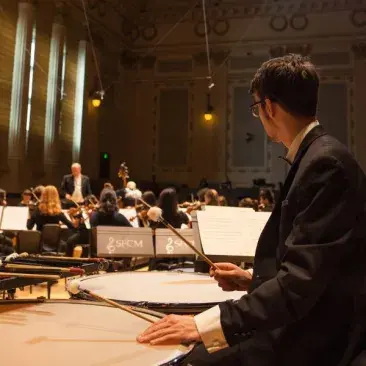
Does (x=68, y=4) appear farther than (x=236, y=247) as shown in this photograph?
Yes

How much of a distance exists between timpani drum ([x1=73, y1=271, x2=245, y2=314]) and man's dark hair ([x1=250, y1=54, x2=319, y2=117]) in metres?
0.87

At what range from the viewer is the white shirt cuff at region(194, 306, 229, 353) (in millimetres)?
1213

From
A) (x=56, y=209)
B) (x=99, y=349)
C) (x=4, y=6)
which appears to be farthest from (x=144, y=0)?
(x=99, y=349)

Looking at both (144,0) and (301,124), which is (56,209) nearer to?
(301,124)

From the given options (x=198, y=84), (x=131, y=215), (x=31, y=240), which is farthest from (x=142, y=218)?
(x=198, y=84)

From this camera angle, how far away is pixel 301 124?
4.48ft

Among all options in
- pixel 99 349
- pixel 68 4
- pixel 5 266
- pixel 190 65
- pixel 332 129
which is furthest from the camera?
pixel 190 65

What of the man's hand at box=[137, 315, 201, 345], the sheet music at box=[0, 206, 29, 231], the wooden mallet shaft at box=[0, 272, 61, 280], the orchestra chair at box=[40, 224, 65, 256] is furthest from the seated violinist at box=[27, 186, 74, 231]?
the man's hand at box=[137, 315, 201, 345]

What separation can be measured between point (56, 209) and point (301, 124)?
5786mm

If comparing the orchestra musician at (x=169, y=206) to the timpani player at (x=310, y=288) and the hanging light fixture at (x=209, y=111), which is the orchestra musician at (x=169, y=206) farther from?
the hanging light fixture at (x=209, y=111)

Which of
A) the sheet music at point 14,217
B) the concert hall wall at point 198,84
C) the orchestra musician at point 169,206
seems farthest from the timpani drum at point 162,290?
the concert hall wall at point 198,84

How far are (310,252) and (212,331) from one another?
12.8 inches

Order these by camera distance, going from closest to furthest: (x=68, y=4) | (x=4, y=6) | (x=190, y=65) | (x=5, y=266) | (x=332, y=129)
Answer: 1. (x=5, y=266)
2. (x=4, y=6)
3. (x=68, y=4)
4. (x=332, y=129)
5. (x=190, y=65)

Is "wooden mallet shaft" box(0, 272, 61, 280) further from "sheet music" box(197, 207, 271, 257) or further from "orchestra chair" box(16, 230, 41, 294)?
"orchestra chair" box(16, 230, 41, 294)
